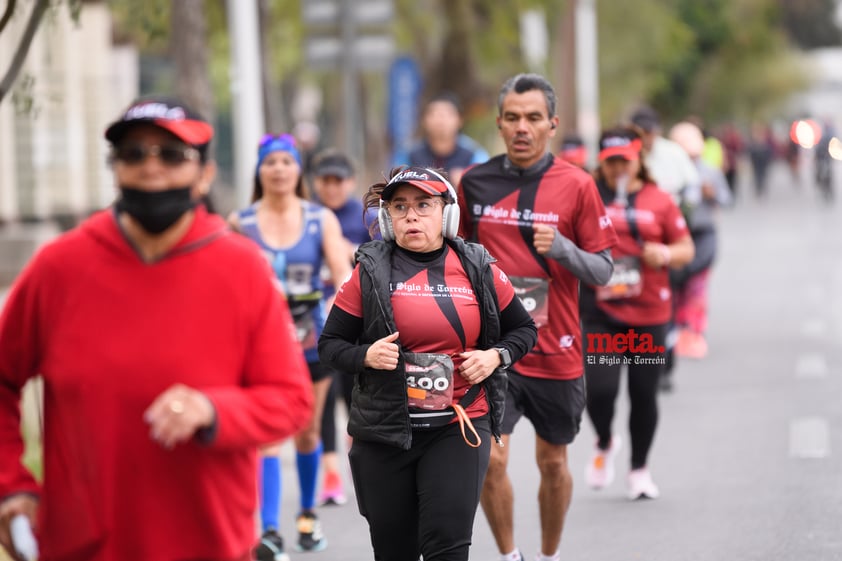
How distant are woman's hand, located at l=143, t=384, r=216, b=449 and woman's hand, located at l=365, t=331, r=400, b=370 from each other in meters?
1.63

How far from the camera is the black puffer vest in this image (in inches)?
212

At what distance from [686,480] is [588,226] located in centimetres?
319

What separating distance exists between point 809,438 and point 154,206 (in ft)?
25.2

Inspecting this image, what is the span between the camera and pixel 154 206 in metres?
3.73

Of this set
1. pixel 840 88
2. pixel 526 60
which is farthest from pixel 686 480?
pixel 840 88

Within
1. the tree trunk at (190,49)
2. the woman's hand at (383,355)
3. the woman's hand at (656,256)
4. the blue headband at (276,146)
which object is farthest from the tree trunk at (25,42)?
the tree trunk at (190,49)

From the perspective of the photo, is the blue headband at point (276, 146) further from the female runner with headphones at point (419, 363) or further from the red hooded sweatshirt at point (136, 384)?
the red hooded sweatshirt at point (136, 384)

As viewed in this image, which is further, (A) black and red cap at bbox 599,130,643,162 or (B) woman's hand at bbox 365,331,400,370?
(A) black and red cap at bbox 599,130,643,162

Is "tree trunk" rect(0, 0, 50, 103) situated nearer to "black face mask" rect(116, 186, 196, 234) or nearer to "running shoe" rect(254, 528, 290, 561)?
"running shoe" rect(254, 528, 290, 561)

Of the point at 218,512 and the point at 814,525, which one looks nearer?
the point at 218,512

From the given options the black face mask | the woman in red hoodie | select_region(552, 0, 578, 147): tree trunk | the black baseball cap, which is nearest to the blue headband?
the black baseball cap

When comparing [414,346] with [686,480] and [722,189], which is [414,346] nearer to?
[686,480]

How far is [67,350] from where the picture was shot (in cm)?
380

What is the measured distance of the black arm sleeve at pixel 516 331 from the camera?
18.4ft
